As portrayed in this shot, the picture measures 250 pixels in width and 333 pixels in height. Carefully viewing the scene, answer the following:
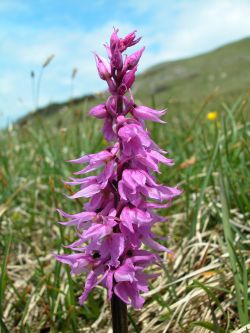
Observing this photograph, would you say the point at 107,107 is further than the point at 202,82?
No

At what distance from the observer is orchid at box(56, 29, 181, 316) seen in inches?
72.4

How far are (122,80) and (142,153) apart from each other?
291 mm

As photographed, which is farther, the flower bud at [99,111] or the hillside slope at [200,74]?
the hillside slope at [200,74]

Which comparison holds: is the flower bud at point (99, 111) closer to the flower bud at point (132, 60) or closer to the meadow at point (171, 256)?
the flower bud at point (132, 60)

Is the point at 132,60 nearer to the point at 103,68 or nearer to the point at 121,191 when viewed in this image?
the point at 103,68

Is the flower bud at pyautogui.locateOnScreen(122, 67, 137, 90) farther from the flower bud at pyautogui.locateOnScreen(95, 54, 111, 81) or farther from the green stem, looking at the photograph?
the green stem

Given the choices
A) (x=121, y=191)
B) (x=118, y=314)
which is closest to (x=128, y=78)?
(x=121, y=191)

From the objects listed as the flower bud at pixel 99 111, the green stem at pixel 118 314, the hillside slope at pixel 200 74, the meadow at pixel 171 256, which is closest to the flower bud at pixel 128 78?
the flower bud at pixel 99 111

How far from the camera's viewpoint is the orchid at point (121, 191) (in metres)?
1.84

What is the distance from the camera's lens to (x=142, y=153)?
6.12 ft

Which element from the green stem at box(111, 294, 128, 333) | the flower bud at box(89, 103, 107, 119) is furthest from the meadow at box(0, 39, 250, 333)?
the flower bud at box(89, 103, 107, 119)

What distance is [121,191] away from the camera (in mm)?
1835

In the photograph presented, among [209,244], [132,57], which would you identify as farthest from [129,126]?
[209,244]

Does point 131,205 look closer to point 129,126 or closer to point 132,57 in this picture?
point 129,126
